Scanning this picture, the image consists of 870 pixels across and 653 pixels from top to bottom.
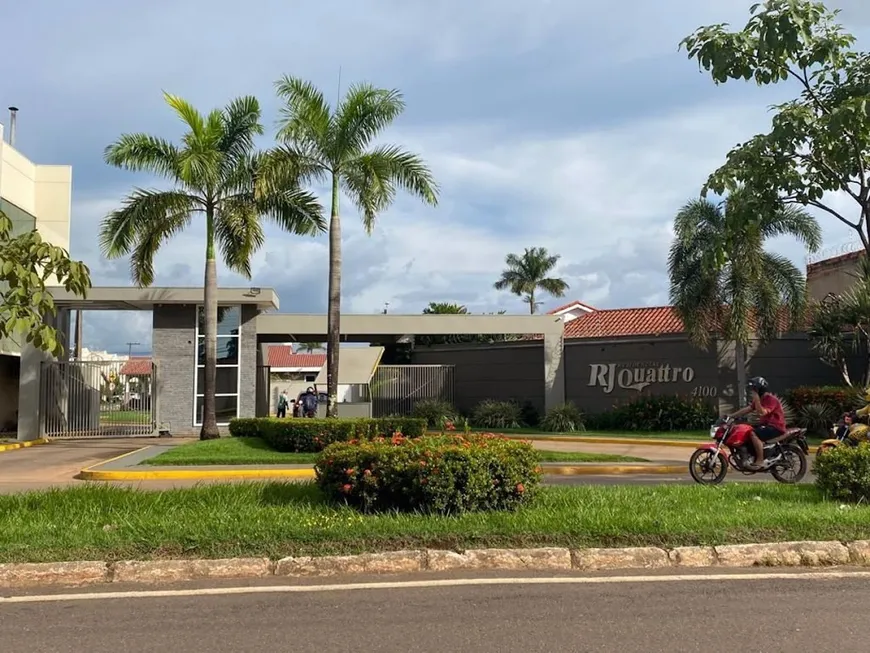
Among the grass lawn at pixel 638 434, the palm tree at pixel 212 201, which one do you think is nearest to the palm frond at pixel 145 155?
the palm tree at pixel 212 201

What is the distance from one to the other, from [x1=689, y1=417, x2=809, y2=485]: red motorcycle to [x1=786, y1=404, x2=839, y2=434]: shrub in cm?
1269

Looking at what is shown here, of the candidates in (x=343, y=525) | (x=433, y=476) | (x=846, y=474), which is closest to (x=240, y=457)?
(x=433, y=476)

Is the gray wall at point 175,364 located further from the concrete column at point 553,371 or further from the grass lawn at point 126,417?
the concrete column at point 553,371

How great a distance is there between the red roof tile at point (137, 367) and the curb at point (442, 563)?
70.9ft

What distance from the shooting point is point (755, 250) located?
2509 cm

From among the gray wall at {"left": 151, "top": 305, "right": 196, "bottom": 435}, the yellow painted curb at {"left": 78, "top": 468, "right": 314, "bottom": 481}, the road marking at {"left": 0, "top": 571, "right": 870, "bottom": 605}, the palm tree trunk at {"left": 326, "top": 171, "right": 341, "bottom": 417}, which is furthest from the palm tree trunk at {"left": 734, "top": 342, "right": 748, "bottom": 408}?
the road marking at {"left": 0, "top": 571, "right": 870, "bottom": 605}

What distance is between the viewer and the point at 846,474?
849cm

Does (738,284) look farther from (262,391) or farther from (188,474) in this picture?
(262,391)

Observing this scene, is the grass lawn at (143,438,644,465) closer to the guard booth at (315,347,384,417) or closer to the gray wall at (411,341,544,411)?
the guard booth at (315,347,384,417)

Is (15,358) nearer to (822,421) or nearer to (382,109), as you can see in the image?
(382,109)

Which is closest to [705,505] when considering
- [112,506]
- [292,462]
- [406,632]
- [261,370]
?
[406,632]

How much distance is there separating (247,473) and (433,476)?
8.41 m

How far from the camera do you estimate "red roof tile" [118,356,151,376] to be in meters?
27.2

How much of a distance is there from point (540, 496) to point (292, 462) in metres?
8.93
